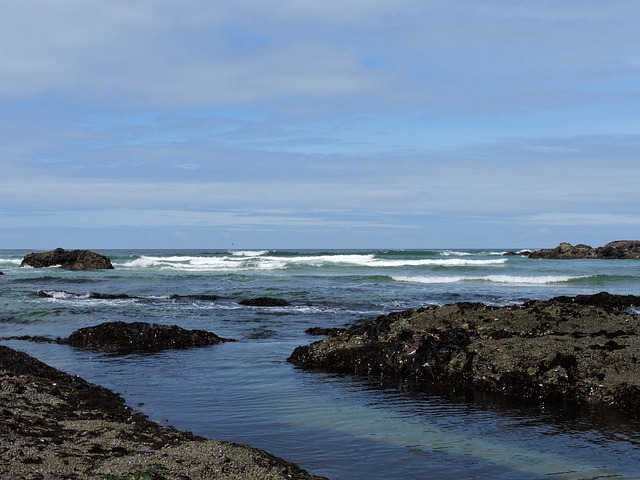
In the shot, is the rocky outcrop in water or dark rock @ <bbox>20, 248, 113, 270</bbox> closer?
→ dark rock @ <bbox>20, 248, 113, 270</bbox>

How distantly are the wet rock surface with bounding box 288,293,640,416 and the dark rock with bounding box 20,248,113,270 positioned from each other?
43.5 metres

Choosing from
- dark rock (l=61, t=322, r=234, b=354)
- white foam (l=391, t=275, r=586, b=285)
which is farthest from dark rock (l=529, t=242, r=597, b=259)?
dark rock (l=61, t=322, r=234, b=354)

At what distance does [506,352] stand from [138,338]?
8250 millimetres

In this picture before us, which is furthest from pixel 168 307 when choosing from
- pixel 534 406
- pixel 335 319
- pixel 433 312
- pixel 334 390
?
pixel 534 406

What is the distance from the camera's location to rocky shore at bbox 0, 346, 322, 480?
5.74 meters

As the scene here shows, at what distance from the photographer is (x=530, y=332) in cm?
1244

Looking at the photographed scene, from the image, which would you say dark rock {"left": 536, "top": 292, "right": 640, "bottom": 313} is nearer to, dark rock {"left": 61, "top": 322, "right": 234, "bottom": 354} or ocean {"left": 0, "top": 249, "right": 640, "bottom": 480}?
ocean {"left": 0, "top": 249, "right": 640, "bottom": 480}

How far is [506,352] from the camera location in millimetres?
10539

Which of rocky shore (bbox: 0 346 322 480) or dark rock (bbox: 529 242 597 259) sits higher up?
dark rock (bbox: 529 242 597 259)

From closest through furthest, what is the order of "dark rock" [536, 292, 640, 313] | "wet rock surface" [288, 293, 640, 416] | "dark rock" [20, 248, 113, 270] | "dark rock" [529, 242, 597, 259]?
"wet rock surface" [288, 293, 640, 416] < "dark rock" [536, 292, 640, 313] < "dark rock" [20, 248, 113, 270] < "dark rock" [529, 242, 597, 259]

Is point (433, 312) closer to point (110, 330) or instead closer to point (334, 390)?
point (334, 390)

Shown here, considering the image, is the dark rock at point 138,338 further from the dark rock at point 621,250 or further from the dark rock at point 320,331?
the dark rock at point 621,250

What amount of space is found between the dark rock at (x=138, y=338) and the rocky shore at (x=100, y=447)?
5591 millimetres

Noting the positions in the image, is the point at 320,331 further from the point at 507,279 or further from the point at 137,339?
the point at 507,279
